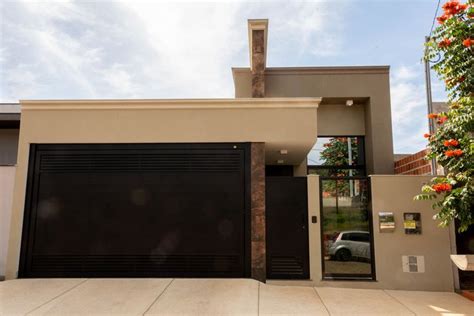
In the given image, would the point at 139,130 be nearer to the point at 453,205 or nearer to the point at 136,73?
the point at 136,73

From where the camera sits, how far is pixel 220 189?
22.5ft

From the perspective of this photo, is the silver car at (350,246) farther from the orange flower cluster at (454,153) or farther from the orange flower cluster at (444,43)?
the orange flower cluster at (444,43)

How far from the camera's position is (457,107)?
584 cm

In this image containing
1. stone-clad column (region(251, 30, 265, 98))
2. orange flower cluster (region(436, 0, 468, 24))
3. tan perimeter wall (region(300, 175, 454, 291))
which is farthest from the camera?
stone-clad column (region(251, 30, 265, 98))

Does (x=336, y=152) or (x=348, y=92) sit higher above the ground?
(x=348, y=92)

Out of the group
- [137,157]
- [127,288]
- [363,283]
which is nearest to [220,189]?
[137,157]

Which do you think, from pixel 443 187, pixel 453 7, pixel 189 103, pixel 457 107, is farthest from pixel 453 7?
pixel 189 103

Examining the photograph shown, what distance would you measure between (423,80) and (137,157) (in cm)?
709

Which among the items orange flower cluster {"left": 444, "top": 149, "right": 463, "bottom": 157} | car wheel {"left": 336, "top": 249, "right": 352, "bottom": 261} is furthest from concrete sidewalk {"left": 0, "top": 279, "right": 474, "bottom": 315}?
orange flower cluster {"left": 444, "top": 149, "right": 463, "bottom": 157}

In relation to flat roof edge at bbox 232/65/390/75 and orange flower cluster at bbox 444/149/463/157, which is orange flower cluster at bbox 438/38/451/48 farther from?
flat roof edge at bbox 232/65/390/75

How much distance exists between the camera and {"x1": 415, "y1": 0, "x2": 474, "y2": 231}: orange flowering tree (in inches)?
214

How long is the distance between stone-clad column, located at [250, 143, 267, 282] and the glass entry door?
1.29 meters

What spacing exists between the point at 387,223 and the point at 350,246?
89cm

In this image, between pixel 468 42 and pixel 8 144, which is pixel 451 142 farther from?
pixel 8 144
